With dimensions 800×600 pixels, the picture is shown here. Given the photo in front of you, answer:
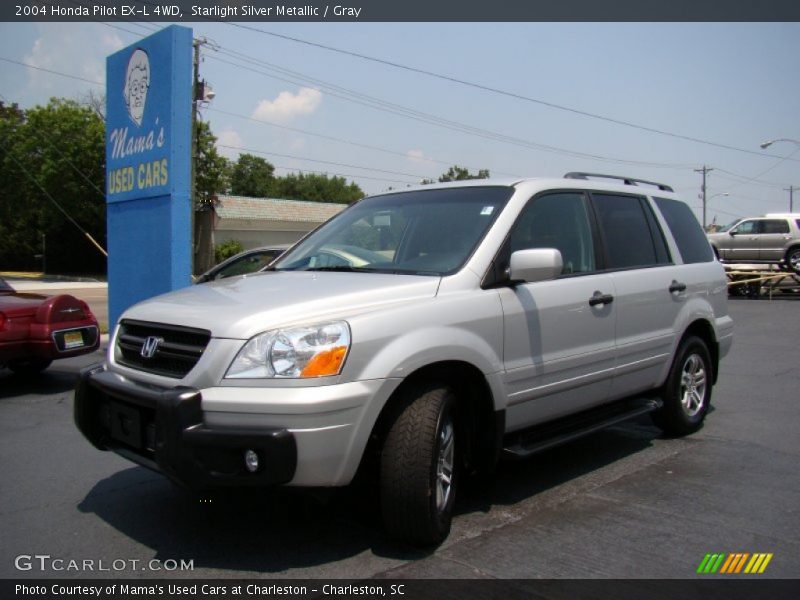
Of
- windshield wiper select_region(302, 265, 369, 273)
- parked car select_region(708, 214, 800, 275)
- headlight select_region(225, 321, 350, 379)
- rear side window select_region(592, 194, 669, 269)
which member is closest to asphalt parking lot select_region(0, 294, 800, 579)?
headlight select_region(225, 321, 350, 379)

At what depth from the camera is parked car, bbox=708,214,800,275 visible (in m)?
21.2

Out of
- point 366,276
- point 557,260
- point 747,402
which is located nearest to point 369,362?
point 366,276

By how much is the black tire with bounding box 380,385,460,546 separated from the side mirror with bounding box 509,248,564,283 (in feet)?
2.67

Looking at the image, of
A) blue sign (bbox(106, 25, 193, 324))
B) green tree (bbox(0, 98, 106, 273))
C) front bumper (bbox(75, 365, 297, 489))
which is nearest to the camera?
front bumper (bbox(75, 365, 297, 489))

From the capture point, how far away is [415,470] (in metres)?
3.30

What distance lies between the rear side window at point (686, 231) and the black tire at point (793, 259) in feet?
56.1

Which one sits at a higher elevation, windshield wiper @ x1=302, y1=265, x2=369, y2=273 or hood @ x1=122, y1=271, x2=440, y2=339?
windshield wiper @ x1=302, y1=265, x2=369, y2=273

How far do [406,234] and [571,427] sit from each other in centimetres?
160

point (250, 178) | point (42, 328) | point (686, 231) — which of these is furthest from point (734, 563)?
point (250, 178)

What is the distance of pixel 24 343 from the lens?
733 centimetres

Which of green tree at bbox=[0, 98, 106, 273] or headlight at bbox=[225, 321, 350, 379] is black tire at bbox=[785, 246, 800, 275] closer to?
headlight at bbox=[225, 321, 350, 379]

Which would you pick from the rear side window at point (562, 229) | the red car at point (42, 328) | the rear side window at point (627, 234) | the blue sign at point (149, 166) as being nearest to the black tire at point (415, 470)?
the rear side window at point (562, 229)

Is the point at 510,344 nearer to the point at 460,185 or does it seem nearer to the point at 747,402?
the point at 460,185

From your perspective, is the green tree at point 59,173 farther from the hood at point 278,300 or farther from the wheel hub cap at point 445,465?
the wheel hub cap at point 445,465
